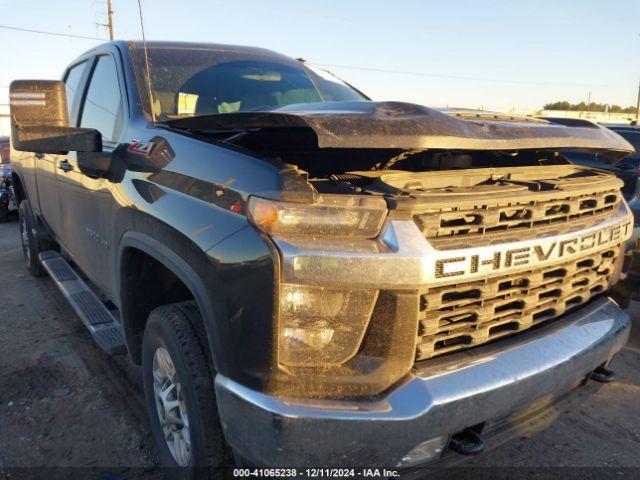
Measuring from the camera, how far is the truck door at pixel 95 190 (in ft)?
9.39

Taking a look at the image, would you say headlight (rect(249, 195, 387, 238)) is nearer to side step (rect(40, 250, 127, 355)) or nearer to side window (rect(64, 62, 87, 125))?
side step (rect(40, 250, 127, 355))

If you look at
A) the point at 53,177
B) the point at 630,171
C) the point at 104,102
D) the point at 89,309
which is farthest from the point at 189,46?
the point at 630,171

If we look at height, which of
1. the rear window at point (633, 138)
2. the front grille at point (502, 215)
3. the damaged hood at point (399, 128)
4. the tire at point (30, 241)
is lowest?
the tire at point (30, 241)

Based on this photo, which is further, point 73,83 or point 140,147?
point 73,83

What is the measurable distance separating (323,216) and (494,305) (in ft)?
2.43

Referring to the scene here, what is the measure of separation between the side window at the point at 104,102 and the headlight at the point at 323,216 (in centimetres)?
159

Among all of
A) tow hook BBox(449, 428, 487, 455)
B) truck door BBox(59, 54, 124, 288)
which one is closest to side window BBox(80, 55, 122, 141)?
truck door BBox(59, 54, 124, 288)

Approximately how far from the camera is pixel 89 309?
349 centimetres

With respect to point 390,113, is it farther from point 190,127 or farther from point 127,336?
point 127,336

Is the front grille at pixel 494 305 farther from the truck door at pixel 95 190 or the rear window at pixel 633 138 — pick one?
the rear window at pixel 633 138

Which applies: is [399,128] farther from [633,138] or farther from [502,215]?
[633,138]

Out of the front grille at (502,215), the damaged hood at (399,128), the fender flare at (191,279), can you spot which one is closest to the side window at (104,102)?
the fender flare at (191,279)

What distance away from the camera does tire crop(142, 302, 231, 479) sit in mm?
1968

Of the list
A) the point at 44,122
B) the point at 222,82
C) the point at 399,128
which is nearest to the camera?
the point at 399,128
